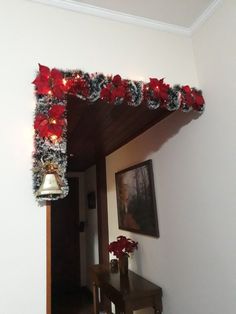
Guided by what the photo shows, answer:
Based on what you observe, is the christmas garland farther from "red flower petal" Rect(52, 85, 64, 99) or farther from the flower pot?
the flower pot

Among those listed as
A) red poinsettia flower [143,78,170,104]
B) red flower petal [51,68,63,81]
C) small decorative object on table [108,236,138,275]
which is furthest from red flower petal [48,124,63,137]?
small decorative object on table [108,236,138,275]

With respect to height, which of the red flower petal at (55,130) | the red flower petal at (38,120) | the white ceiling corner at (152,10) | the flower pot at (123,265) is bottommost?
the flower pot at (123,265)

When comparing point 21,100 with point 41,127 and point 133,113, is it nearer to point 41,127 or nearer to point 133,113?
point 41,127

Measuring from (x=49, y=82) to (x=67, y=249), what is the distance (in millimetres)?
3845

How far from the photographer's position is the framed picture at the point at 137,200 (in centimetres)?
240

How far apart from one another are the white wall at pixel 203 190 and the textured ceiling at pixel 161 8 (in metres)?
0.11

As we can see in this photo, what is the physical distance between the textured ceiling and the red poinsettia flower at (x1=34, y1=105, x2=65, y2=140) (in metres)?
0.71

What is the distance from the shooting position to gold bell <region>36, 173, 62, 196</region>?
1088mm

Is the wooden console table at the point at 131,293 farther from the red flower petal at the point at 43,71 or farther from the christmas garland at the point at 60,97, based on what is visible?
the red flower petal at the point at 43,71

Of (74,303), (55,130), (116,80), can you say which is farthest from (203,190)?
(74,303)

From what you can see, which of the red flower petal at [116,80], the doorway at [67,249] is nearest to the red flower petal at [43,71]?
the red flower petal at [116,80]

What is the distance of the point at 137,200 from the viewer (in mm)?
2674

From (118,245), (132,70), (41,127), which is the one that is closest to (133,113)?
(132,70)

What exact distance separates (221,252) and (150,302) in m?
0.95
